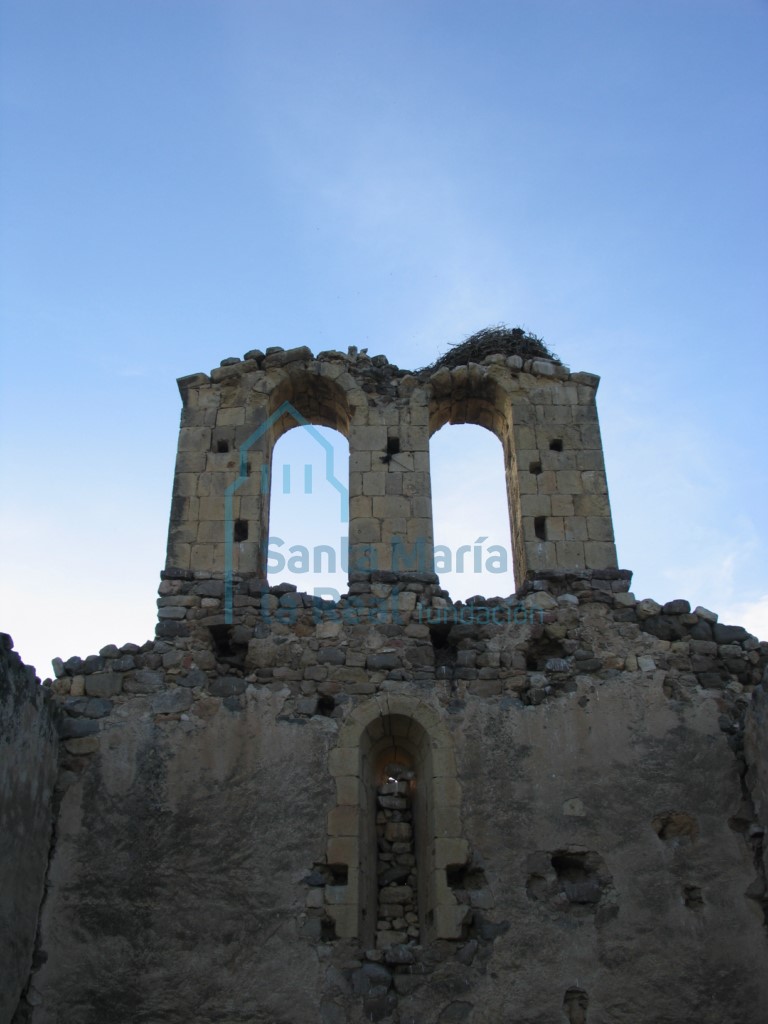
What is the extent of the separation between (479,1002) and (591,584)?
383cm

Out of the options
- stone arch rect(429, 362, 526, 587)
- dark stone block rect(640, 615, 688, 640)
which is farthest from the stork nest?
dark stone block rect(640, 615, 688, 640)

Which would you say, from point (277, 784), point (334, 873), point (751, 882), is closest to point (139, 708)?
point (277, 784)

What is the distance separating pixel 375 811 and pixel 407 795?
35 cm

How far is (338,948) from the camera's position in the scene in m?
6.99

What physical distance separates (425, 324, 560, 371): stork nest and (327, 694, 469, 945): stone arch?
4.29 meters

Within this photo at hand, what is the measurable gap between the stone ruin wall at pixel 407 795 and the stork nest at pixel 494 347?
180 centimetres

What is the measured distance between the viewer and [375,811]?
27.0 ft

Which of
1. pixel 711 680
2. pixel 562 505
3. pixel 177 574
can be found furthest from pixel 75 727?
pixel 711 680

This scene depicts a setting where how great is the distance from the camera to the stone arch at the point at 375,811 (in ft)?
23.5

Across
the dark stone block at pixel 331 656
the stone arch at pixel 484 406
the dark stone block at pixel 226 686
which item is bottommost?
the dark stone block at pixel 226 686

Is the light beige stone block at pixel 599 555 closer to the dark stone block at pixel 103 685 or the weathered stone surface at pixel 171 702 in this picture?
the weathered stone surface at pixel 171 702

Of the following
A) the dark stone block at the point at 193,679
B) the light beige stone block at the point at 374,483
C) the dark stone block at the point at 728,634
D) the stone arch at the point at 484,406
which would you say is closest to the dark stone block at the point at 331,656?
the dark stone block at the point at 193,679

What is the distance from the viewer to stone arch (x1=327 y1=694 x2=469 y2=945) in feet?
23.5

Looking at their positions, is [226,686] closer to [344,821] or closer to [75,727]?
[75,727]
